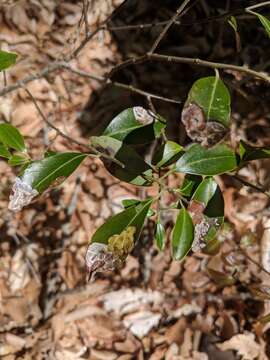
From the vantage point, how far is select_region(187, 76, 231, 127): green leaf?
1.06 metres

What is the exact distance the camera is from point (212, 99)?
1.11 m

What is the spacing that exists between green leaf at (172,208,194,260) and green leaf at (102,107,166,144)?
8.0 inches

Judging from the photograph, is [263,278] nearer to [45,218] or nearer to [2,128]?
[45,218]

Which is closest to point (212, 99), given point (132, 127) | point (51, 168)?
point (132, 127)

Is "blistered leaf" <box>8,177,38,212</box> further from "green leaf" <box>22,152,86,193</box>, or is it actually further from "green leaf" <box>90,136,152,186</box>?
"green leaf" <box>90,136,152,186</box>

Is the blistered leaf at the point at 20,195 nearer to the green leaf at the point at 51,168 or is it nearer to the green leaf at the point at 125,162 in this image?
the green leaf at the point at 51,168

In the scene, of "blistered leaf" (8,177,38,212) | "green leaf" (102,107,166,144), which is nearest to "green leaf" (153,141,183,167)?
"green leaf" (102,107,166,144)

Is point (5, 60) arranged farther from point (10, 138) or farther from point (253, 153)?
point (253, 153)

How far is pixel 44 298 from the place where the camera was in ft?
7.13

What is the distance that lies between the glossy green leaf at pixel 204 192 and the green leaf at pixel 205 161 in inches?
1.6

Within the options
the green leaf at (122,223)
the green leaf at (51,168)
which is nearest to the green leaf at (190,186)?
the green leaf at (122,223)

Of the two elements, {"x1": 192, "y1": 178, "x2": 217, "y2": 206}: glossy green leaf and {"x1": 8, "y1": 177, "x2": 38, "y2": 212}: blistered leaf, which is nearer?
{"x1": 8, "y1": 177, "x2": 38, "y2": 212}: blistered leaf

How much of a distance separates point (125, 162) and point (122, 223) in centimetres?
14

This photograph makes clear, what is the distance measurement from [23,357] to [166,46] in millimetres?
1388
